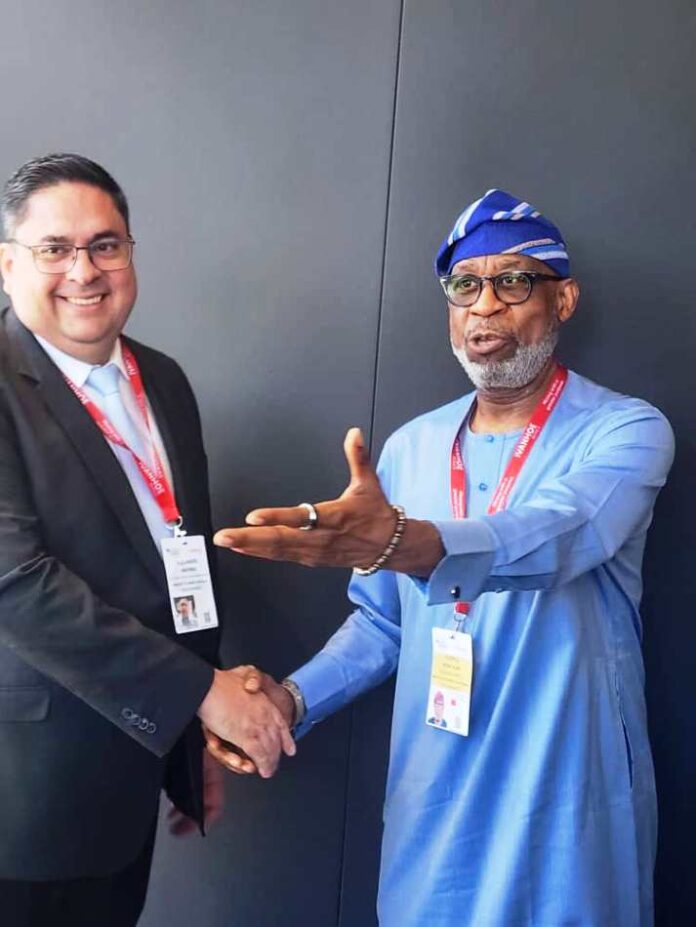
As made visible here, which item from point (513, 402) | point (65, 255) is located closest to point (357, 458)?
point (513, 402)

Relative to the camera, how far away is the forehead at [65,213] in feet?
5.08

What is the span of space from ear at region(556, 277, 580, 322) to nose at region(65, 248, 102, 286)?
0.93 m

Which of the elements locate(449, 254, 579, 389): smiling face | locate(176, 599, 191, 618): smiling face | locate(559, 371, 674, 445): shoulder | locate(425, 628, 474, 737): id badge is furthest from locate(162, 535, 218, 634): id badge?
locate(559, 371, 674, 445): shoulder

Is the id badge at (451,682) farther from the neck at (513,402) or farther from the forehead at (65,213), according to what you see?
the forehead at (65,213)

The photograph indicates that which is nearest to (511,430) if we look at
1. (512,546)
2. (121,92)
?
(512,546)

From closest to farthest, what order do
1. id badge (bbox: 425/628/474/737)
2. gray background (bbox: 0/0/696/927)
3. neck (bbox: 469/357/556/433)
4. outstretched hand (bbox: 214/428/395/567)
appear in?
1. outstretched hand (bbox: 214/428/395/567)
2. id badge (bbox: 425/628/474/737)
3. neck (bbox: 469/357/556/433)
4. gray background (bbox: 0/0/696/927)

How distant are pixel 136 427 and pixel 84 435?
0.66 ft

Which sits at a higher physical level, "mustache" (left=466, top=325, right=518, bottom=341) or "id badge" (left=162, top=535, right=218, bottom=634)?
"mustache" (left=466, top=325, right=518, bottom=341)

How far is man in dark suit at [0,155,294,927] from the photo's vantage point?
141cm

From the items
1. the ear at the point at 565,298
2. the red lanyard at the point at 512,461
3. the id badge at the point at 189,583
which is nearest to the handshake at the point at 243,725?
the id badge at the point at 189,583

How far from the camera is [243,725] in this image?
1.56 meters

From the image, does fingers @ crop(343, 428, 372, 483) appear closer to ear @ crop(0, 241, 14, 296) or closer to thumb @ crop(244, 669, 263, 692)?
thumb @ crop(244, 669, 263, 692)

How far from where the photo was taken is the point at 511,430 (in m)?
1.74

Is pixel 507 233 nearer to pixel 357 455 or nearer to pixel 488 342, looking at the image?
pixel 488 342
